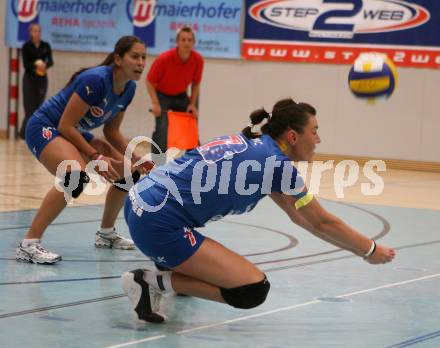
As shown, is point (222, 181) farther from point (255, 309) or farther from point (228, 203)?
point (255, 309)

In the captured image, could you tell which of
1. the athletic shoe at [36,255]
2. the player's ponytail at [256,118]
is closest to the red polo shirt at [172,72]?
the athletic shoe at [36,255]

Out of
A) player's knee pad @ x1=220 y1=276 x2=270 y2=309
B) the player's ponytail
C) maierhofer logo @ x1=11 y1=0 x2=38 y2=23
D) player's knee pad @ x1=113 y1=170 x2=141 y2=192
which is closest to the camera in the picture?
player's knee pad @ x1=220 y1=276 x2=270 y2=309

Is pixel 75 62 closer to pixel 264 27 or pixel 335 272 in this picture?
pixel 264 27

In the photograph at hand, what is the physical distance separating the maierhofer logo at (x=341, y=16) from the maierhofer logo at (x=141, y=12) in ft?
5.92

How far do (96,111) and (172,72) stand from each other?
533 cm

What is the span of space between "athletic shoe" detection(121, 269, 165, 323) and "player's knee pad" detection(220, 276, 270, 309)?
41 centimetres

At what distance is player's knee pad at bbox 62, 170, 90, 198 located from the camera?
6.65 m

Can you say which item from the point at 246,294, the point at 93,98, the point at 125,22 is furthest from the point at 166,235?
the point at 125,22

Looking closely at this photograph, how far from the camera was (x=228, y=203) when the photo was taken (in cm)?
480

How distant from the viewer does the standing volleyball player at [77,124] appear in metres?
6.60

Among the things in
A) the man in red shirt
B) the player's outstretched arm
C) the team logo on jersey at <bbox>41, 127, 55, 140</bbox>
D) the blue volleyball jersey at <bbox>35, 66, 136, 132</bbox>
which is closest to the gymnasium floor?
the player's outstretched arm

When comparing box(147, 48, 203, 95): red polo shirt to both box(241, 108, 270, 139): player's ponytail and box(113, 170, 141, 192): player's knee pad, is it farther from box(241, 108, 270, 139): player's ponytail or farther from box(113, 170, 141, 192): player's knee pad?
box(241, 108, 270, 139): player's ponytail

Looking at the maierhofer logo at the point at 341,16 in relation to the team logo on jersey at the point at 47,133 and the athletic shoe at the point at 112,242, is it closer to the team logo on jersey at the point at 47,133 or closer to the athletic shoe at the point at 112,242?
the athletic shoe at the point at 112,242

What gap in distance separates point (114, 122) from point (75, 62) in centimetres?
969
